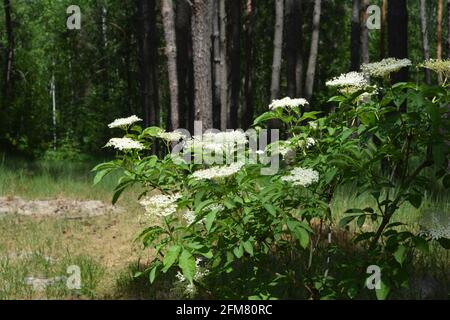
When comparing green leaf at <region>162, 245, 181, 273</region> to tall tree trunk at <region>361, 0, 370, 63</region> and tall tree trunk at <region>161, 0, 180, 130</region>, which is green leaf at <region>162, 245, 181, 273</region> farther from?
tall tree trunk at <region>361, 0, 370, 63</region>

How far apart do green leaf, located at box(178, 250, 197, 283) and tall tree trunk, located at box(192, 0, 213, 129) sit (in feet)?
12.2

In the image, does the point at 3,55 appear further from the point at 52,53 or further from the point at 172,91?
the point at 172,91

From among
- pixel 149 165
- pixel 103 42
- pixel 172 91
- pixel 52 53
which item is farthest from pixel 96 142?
pixel 149 165

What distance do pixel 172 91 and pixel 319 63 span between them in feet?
71.0

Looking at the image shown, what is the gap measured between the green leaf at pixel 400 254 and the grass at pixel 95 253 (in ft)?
1.27

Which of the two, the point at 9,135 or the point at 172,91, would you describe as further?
the point at 9,135

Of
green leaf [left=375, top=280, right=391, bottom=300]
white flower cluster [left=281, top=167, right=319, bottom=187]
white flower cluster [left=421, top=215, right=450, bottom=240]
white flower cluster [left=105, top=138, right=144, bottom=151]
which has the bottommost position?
green leaf [left=375, top=280, right=391, bottom=300]

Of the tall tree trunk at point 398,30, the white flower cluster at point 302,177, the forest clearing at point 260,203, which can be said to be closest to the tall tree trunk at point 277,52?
the forest clearing at point 260,203

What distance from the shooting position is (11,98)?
26.0 metres

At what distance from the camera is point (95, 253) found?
21.8 feet

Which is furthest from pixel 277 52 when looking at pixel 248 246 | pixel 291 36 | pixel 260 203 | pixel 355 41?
pixel 248 246

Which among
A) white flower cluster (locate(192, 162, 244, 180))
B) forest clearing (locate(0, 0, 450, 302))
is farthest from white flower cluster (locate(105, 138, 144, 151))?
white flower cluster (locate(192, 162, 244, 180))

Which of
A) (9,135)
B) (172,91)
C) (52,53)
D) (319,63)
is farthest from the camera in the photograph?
(52,53)

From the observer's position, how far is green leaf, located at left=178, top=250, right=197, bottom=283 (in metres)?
3.06
